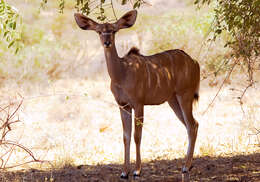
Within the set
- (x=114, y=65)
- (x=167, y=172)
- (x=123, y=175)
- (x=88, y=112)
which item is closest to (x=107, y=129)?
(x=88, y=112)

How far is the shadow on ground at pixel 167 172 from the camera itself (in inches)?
206

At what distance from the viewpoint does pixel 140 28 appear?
50.5 ft

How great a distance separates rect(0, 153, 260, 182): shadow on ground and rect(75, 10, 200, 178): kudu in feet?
0.60

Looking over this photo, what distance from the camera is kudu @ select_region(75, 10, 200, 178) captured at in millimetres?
5305

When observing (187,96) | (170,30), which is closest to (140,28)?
(170,30)

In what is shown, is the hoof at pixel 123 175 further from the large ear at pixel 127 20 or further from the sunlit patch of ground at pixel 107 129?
the large ear at pixel 127 20

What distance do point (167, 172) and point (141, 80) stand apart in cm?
105

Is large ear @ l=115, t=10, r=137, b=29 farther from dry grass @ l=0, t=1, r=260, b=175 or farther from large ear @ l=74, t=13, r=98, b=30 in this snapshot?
dry grass @ l=0, t=1, r=260, b=175

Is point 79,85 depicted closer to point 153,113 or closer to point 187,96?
point 153,113

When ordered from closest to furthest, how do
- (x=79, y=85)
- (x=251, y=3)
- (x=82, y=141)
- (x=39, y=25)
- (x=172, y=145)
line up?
1. (x=251, y=3)
2. (x=172, y=145)
3. (x=82, y=141)
4. (x=79, y=85)
5. (x=39, y=25)

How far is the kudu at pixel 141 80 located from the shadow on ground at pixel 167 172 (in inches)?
7.2

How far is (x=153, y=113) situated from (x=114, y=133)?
4.50ft

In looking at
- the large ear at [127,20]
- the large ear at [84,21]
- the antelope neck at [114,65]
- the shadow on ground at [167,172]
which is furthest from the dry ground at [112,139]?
the large ear at [127,20]

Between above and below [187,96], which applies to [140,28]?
above
